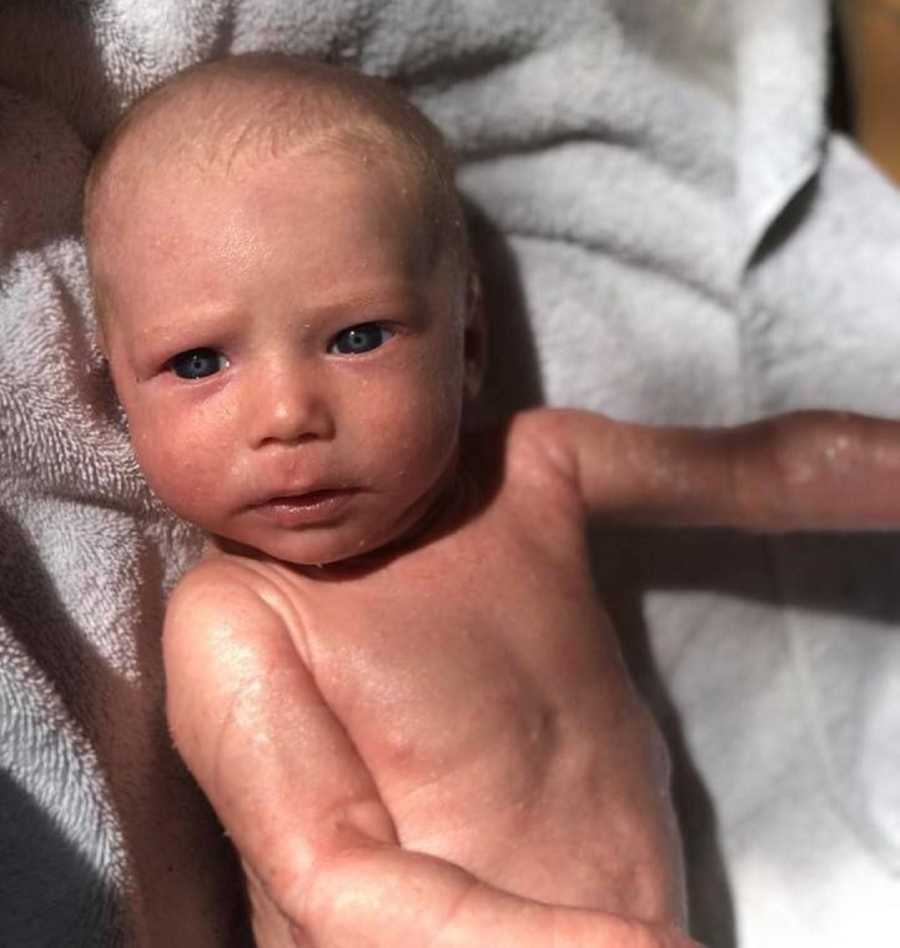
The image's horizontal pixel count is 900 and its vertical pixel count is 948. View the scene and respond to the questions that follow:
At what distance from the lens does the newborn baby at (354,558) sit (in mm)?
881

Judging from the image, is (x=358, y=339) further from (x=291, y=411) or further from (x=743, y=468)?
(x=743, y=468)

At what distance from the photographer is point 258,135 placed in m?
0.90

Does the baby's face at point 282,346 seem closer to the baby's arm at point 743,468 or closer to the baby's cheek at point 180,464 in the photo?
the baby's cheek at point 180,464

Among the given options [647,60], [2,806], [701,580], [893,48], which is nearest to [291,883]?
[2,806]

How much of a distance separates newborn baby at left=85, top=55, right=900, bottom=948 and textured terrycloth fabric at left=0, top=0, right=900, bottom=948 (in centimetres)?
6

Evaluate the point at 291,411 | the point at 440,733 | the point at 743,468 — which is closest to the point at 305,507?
the point at 291,411

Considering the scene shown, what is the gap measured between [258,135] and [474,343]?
24cm

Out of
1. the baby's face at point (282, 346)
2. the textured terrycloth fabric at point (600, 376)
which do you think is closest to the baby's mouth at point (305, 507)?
the baby's face at point (282, 346)

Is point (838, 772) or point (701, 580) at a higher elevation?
point (701, 580)

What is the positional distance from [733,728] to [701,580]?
14 cm

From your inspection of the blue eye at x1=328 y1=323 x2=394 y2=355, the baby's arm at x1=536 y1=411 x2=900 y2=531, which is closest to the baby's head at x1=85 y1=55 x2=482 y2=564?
the blue eye at x1=328 y1=323 x2=394 y2=355

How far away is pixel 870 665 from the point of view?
126cm

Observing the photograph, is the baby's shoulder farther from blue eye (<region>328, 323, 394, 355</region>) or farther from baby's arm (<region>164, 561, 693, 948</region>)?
blue eye (<region>328, 323, 394, 355</region>)

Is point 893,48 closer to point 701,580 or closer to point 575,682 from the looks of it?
point 701,580
